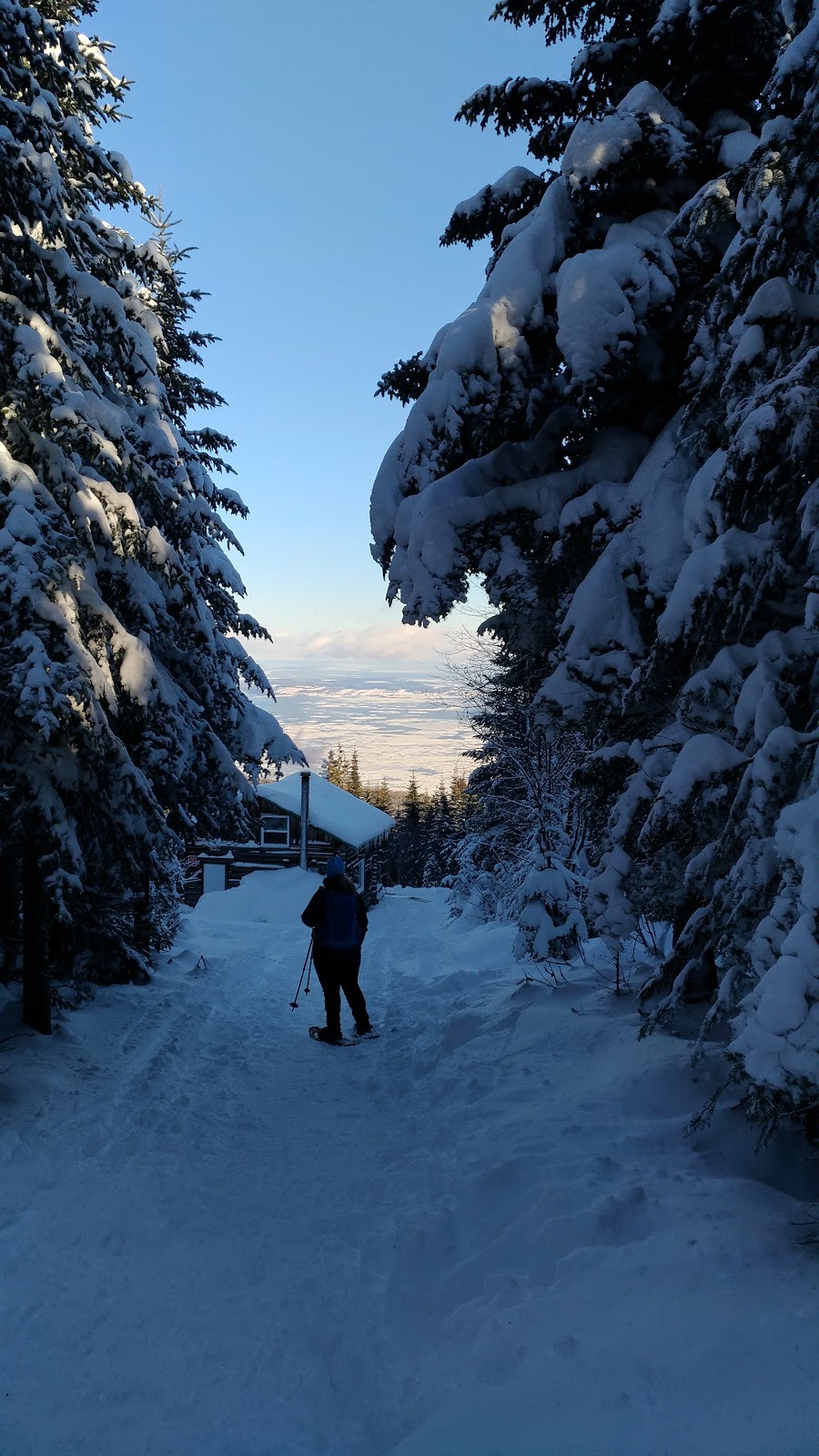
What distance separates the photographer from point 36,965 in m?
7.20

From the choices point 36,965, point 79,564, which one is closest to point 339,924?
point 36,965

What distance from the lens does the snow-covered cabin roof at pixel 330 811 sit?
3099cm

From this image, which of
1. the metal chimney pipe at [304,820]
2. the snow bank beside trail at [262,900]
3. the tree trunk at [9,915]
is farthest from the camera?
the metal chimney pipe at [304,820]

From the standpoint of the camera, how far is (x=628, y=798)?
5.71 meters

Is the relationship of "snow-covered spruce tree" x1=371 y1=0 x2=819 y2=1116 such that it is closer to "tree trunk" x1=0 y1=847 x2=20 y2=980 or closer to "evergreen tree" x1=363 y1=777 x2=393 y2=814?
"tree trunk" x1=0 y1=847 x2=20 y2=980

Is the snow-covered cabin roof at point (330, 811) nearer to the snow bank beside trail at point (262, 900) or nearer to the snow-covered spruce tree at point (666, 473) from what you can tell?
the snow bank beside trail at point (262, 900)

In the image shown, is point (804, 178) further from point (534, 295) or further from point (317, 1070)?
point (317, 1070)

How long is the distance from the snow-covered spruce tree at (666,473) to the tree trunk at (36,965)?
4215 mm

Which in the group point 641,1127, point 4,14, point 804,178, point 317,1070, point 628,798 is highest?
point 4,14

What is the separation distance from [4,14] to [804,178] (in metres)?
6.78

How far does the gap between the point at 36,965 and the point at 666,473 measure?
667 centimetres

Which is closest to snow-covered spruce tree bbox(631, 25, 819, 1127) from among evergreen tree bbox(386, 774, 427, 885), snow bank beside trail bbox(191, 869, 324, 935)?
snow bank beside trail bbox(191, 869, 324, 935)

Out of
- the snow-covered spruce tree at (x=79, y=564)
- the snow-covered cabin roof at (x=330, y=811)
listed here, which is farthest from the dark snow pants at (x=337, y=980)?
the snow-covered cabin roof at (x=330, y=811)

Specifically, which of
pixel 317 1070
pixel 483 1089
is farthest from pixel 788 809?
pixel 317 1070
